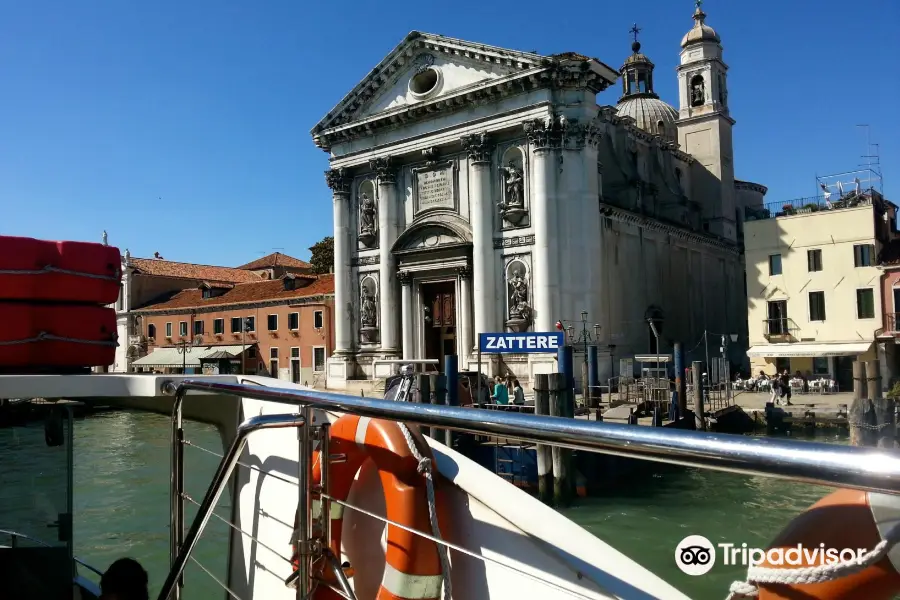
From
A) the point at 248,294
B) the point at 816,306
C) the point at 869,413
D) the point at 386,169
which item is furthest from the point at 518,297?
the point at 248,294

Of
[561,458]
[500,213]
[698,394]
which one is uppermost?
[500,213]

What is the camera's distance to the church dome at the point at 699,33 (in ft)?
103

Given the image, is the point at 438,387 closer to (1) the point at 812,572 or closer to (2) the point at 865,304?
(1) the point at 812,572

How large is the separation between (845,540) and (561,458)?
10844mm

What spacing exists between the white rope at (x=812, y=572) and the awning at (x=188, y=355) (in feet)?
112

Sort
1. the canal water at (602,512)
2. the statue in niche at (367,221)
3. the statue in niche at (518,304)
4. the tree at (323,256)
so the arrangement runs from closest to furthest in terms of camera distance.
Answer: the canal water at (602,512) < the statue in niche at (518,304) < the statue in niche at (367,221) < the tree at (323,256)

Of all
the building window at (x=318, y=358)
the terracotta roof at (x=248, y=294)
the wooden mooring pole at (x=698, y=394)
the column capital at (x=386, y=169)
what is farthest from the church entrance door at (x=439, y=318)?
the wooden mooring pole at (x=698, y=394)

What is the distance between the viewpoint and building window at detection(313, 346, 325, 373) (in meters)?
31.4

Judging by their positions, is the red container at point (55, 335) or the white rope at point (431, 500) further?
the red container at point (55, 335)

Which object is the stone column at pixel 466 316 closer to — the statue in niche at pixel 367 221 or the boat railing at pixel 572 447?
the statue in niche at pixel 367 221

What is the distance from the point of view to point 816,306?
2238 centimetres

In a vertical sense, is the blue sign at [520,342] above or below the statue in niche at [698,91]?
below

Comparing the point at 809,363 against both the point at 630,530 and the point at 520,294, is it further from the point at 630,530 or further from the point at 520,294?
the point at 630,530

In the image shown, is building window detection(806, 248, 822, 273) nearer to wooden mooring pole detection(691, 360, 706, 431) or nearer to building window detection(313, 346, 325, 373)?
wooden mooring pole detection(691, 360, 706, 431)
